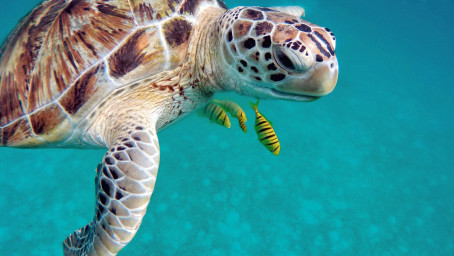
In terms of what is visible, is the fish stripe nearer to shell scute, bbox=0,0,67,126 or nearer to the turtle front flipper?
the turtle front flipper

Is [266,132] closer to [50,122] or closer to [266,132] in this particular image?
[266,132]

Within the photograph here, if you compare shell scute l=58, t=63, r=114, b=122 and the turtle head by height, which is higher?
the turtle head

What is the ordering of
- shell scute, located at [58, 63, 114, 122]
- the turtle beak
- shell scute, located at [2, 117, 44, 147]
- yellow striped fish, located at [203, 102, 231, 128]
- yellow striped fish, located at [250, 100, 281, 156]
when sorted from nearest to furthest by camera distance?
the turtle beak, shell scute, located at [58, 63, 114, 122], shell scute, located at [2, 117, 44, 147], yellow striped fish, located at [250, 100, 281, 156], yellow striped fish, located at [203, 102, 231, 128]

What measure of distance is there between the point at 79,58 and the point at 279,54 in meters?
1.36

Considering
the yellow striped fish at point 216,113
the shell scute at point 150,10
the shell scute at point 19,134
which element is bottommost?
the yellow striped fish at point 216,113

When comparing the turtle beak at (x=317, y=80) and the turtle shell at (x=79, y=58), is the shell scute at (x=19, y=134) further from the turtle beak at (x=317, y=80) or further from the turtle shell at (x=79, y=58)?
the turtle beak at (x=317, y=80)

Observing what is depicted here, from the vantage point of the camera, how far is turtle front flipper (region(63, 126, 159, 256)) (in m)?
1.59

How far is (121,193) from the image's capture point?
1592 mm

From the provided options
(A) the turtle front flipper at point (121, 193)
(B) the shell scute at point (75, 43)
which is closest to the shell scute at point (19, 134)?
(B) the shell scute at point (75, 43)

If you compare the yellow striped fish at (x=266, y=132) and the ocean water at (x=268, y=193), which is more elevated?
the yellow striped fish at (x=266, y=132)

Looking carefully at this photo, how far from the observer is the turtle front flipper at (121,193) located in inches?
62.7

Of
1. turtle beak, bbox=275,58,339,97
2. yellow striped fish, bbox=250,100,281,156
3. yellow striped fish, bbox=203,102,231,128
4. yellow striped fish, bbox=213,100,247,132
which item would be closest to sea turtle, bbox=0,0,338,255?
Result: turtle beak, bbox=275,58,339,97

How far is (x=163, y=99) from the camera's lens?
2191 millimetres

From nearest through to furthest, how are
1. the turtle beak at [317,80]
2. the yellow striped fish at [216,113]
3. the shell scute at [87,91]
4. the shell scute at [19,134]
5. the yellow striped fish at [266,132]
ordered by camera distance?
the turtle beak at [317,80] → the shell scute at [87,91] → the shell scute at [19,134] → the yellow striped fish at [266,132] → the yellow striped fish at [216,113]
